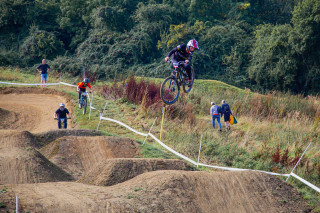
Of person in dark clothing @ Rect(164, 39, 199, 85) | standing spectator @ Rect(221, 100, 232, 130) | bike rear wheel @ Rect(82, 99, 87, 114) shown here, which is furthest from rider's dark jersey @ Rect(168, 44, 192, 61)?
bike rear wheel @ Rect(82, 99, 87, 114)

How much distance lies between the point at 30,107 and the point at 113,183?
14.8m

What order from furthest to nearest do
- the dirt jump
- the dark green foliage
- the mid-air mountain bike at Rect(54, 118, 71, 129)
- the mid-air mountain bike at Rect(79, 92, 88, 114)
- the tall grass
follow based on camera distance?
the dark green foliage < the mid-air mountain bike at Rect(79, 92, 88, 114) < the mid-air mountain bike at Rect(54, 118, 71, 129) < the tall grass < the dirt jump

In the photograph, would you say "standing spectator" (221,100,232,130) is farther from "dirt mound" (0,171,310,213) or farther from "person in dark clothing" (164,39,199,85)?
"dirt mound" (0,171,310,213)

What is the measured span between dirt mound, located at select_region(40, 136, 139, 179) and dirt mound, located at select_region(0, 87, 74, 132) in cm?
582

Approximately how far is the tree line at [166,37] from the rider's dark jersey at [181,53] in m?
20.5

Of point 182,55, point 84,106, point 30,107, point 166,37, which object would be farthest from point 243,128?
point 166,37

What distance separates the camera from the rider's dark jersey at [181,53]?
1178 cm

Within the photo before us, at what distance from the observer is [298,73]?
3366cm

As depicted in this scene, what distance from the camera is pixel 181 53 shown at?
11992 millimetres

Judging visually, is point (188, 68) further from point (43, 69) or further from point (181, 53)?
point (43, 69)

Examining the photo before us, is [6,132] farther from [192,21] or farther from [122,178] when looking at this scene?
[192,21]

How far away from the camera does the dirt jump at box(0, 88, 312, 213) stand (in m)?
7.30

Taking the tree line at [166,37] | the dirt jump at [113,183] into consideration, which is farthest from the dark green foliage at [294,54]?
the dirt jump at [113,183]

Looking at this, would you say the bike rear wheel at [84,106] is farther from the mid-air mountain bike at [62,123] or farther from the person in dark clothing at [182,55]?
the person in dark clothing at [182,55]
